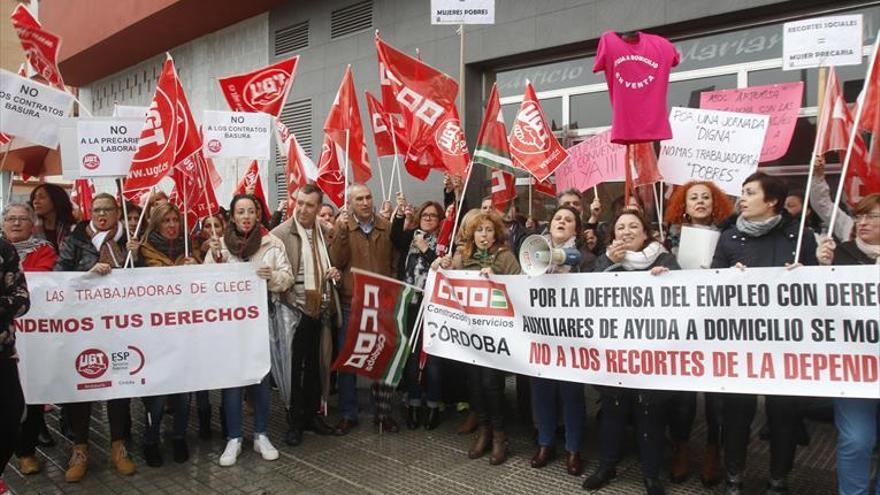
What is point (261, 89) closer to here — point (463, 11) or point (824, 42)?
point (463, 11)

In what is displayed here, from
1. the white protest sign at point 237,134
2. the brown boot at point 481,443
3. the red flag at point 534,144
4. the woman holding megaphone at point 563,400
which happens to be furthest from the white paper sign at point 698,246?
the white protest sign at point 237,134

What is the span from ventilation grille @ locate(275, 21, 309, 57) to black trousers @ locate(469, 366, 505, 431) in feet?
29.4

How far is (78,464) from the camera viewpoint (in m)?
4.73

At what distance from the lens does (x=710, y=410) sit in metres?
4.59

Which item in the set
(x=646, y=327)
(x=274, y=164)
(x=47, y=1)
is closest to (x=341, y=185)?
(x=646, y=327)

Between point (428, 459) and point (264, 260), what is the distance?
6.66ft

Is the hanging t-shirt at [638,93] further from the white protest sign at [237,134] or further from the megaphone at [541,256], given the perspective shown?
the white protest sign at [237,134]

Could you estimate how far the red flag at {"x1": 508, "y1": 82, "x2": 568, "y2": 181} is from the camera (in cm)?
589

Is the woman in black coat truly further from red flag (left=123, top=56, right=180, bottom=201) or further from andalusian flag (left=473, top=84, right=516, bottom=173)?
red flag (left=123, top=56, right=180, bottom=201)

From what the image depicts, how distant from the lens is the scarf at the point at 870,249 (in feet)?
12.0

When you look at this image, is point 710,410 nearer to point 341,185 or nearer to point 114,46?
point 341,185

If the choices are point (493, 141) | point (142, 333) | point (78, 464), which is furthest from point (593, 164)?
point (78, 464)

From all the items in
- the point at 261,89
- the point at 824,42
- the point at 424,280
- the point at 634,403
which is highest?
the point at 261,89

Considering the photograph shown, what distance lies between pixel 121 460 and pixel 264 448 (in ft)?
3.36
